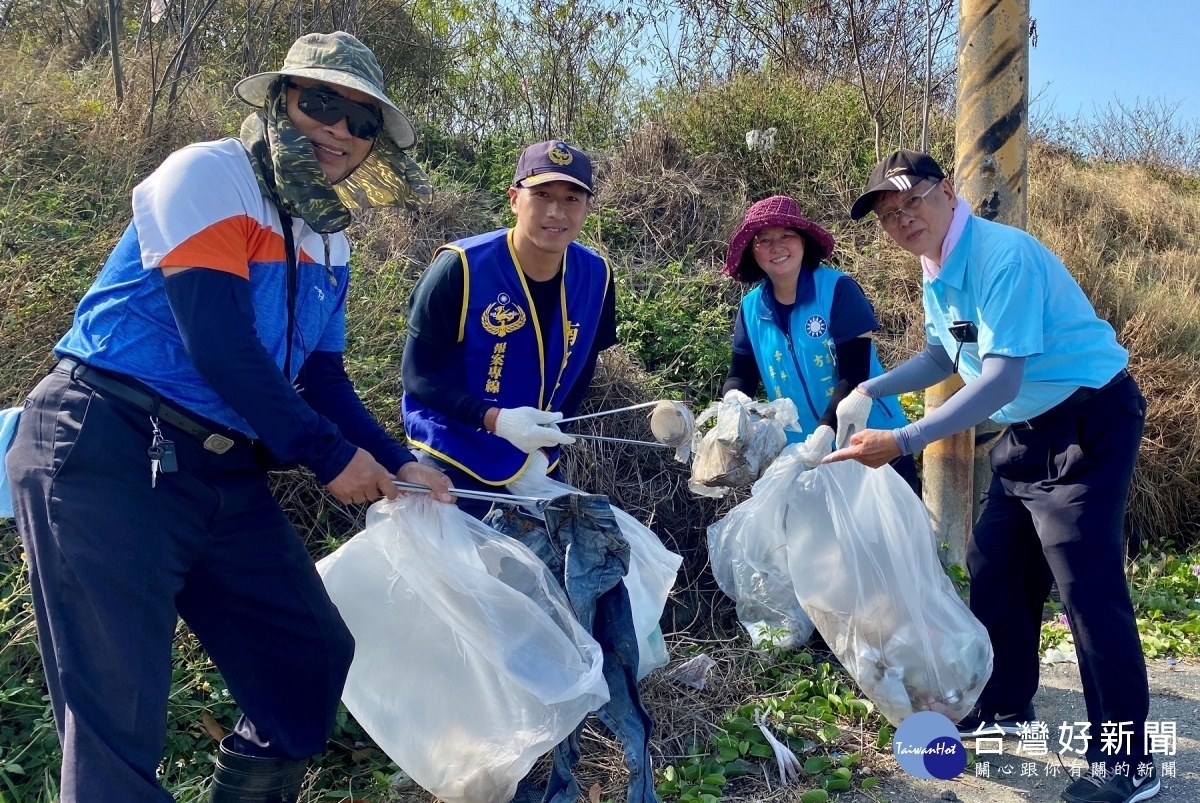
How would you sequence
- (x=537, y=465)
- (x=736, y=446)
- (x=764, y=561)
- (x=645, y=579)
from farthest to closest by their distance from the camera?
(x=764, y=561) → (x=736, y=446) → (x=645, y=579) → (x=537, y=465)

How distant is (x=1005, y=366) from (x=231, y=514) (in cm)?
194

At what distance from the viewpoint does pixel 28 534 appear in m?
1.80

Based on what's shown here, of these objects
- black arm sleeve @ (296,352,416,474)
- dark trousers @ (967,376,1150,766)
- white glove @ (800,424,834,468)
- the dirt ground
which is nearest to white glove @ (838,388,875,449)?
white glove @ (800,424,834,468)

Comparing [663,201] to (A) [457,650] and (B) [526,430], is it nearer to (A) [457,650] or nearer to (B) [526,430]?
(B) [526,430]

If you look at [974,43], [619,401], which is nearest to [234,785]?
[619,401]

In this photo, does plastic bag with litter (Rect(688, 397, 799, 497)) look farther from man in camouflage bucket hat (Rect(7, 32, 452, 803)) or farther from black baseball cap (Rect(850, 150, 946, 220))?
man in camouflage bucket hat (Rect(7, 32, 452, 803))

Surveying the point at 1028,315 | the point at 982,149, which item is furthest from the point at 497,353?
the point at 982,149

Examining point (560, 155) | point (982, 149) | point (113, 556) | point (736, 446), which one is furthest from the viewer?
point (982, 149)

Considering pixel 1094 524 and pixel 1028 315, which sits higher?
pixel 1028 315

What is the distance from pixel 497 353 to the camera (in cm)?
256

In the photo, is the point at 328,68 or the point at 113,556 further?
the point at 328,68

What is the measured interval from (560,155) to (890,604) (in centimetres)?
163

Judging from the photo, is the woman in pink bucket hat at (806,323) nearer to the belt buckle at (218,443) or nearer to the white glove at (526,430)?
the white glove at (526,430)

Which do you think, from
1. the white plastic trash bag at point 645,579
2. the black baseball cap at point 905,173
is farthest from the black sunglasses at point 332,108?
the black baseball cap at point 905,173
